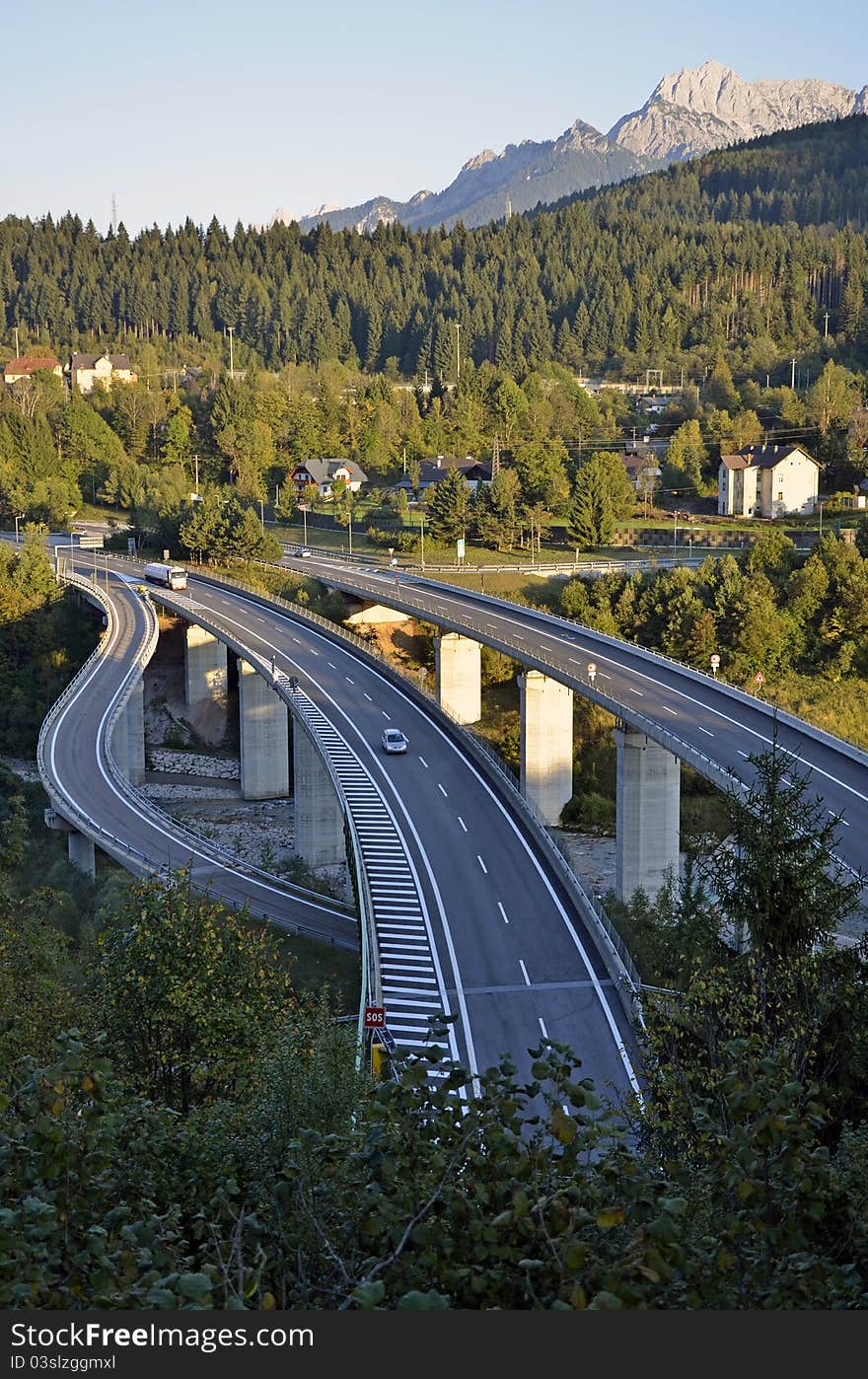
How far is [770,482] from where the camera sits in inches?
3846

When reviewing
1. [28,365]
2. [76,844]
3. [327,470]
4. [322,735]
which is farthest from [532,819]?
[28,365]

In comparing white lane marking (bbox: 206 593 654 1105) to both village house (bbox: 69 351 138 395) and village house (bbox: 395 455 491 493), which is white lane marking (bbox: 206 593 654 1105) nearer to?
village house (bbox: 395 455 491 493)

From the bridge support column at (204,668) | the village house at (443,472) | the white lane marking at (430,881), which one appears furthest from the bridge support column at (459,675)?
the village house at (443,472)

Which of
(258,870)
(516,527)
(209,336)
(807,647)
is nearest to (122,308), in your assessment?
(209,336)

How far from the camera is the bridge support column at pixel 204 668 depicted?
73625mm

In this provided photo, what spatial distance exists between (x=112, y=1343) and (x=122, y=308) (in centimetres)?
20166

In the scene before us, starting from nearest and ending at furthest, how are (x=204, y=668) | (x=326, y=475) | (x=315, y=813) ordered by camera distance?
(x=315, y=813)
(x=204, y=668)
(x=326, y=475)

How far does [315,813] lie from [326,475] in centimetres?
7312

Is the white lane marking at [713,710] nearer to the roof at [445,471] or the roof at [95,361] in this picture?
the roof at [445,471]

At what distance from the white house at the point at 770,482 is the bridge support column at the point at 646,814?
190 ft

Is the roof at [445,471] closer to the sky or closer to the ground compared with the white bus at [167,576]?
closer to the sky

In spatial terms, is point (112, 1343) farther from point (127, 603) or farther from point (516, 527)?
point (516, 527)

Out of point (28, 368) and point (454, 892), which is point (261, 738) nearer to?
point (454, 892)

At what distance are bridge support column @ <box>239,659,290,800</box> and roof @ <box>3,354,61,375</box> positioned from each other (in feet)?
356
